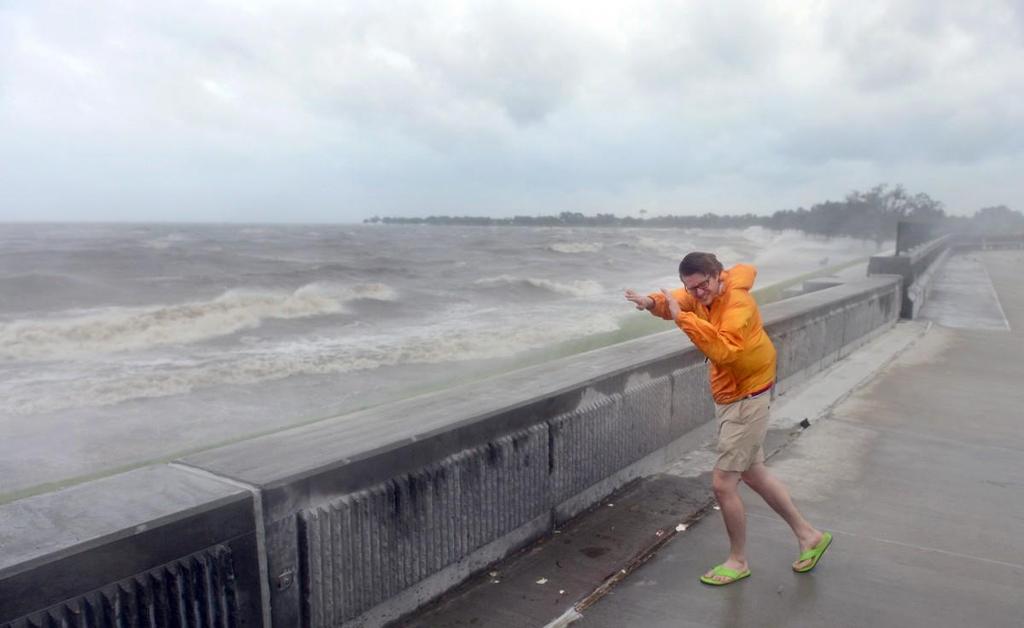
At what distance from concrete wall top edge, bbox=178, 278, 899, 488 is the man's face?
3.17ft

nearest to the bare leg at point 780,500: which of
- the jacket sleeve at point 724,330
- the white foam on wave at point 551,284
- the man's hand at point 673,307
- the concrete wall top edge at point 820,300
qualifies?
the jacket sleeve at point 724,330

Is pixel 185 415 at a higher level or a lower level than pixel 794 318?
lower

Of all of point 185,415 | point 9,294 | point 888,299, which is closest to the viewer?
point 185,415

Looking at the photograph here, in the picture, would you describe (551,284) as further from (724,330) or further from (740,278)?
(724,330)

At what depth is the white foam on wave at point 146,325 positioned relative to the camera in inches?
723

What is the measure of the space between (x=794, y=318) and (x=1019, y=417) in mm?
2105

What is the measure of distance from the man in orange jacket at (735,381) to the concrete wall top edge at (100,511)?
2.01m

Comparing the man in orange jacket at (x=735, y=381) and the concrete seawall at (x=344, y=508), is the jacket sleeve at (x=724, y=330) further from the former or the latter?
the concrete seawall at (x=344, y=508)

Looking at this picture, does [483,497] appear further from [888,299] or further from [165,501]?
[888,299]

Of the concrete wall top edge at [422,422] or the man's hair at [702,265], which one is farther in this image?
the man's hair at [702,265]

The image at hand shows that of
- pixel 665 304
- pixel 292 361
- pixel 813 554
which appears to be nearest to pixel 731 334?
pixel 665 304

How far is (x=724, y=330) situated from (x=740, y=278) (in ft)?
0.97

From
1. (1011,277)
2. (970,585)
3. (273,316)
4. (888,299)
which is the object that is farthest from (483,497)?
(1011,277)

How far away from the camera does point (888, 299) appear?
12.1m
